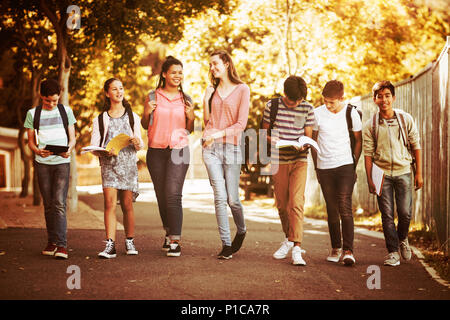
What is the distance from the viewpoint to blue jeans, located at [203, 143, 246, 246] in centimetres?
719

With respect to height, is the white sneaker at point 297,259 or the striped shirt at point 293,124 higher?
the striped shirt at point 293,124

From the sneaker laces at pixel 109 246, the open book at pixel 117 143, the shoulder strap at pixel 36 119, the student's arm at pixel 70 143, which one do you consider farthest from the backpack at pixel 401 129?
the shoulder strap at pixel 36 119

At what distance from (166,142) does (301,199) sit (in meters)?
1.62

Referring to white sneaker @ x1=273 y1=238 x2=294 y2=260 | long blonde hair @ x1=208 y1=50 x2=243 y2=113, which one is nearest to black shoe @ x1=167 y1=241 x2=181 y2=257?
white sneaker @ x1=273 y1=238 x2=294 y2=260

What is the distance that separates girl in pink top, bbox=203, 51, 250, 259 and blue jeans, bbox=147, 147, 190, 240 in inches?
12.7

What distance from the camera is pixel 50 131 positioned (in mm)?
7289

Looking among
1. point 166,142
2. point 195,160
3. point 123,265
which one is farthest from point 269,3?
point 195,160

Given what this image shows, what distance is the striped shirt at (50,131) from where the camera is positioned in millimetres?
7230

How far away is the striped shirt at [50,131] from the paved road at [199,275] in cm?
108

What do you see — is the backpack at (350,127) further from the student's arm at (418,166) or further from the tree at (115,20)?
the tree at (115,20)

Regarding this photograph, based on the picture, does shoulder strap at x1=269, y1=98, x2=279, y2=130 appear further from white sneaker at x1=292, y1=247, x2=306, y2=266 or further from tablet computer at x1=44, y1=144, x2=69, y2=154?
tablet computer at x1=44, y1=144, x2=69, y2=154

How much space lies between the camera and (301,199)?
714 cm

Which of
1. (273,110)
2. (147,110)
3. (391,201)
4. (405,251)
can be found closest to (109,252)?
(147,110)

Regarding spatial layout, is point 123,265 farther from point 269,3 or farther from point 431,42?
point 431,42
